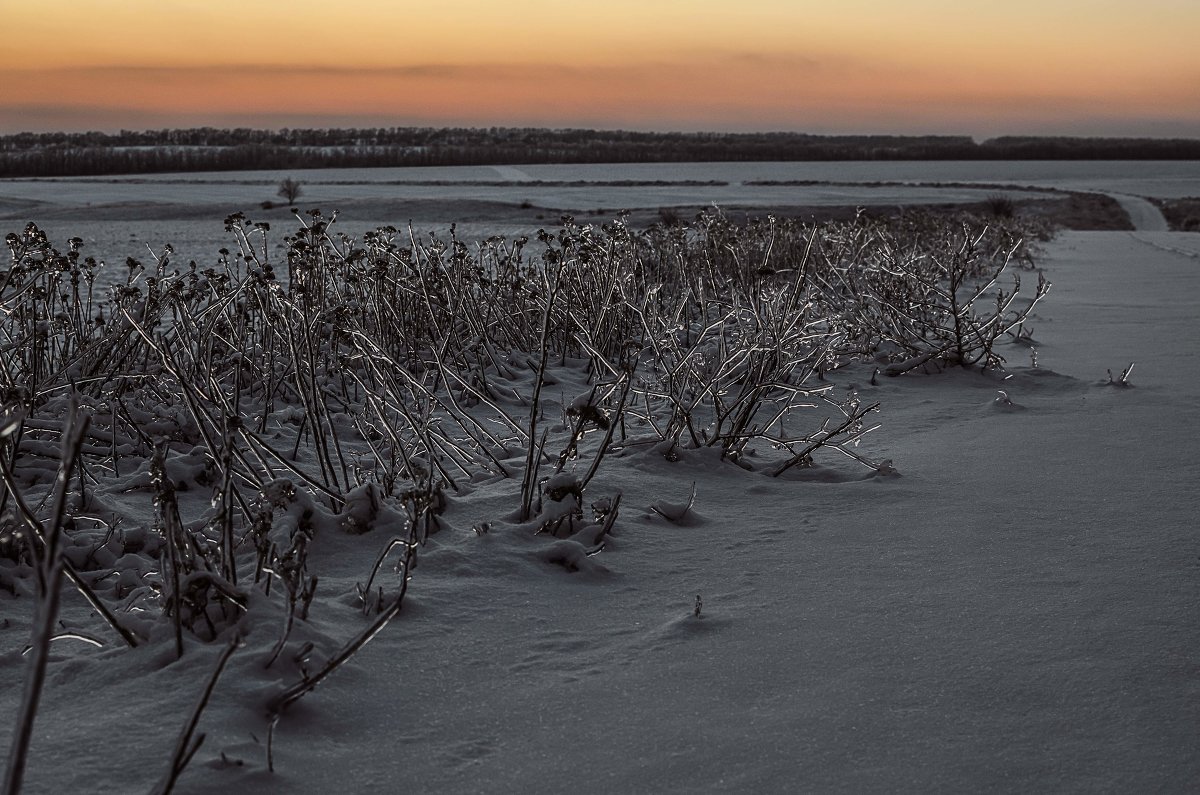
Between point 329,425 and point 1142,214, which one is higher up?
point 1142,214

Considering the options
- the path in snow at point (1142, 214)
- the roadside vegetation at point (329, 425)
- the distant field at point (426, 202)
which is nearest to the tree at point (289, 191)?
the distant field at point (426, 202)

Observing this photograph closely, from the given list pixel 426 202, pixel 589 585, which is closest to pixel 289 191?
pixel 426 202

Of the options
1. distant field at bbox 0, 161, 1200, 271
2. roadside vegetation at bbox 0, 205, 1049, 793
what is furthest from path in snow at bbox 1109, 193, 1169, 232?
roadside vegetation at bbox 0, 205, 1049, 793

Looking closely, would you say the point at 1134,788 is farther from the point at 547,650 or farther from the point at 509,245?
the point at 509,245

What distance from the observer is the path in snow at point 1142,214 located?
27.4 metres

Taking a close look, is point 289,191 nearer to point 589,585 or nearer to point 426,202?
point 426,202

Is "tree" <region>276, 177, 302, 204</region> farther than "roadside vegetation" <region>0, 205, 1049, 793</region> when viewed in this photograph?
Yes

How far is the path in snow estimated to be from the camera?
27359 millimetres

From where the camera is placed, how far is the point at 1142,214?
32.5 meters

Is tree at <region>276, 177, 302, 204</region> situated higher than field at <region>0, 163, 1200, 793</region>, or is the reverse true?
tree at <region>276, 177, 302, 204</region>

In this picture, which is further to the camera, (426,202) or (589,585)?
(426,202)

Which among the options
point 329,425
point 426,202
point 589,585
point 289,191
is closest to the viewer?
point 589,585

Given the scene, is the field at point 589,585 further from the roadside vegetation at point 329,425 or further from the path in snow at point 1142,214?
the path in snow at point 1142,214

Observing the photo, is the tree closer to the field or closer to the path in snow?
the path in snow
